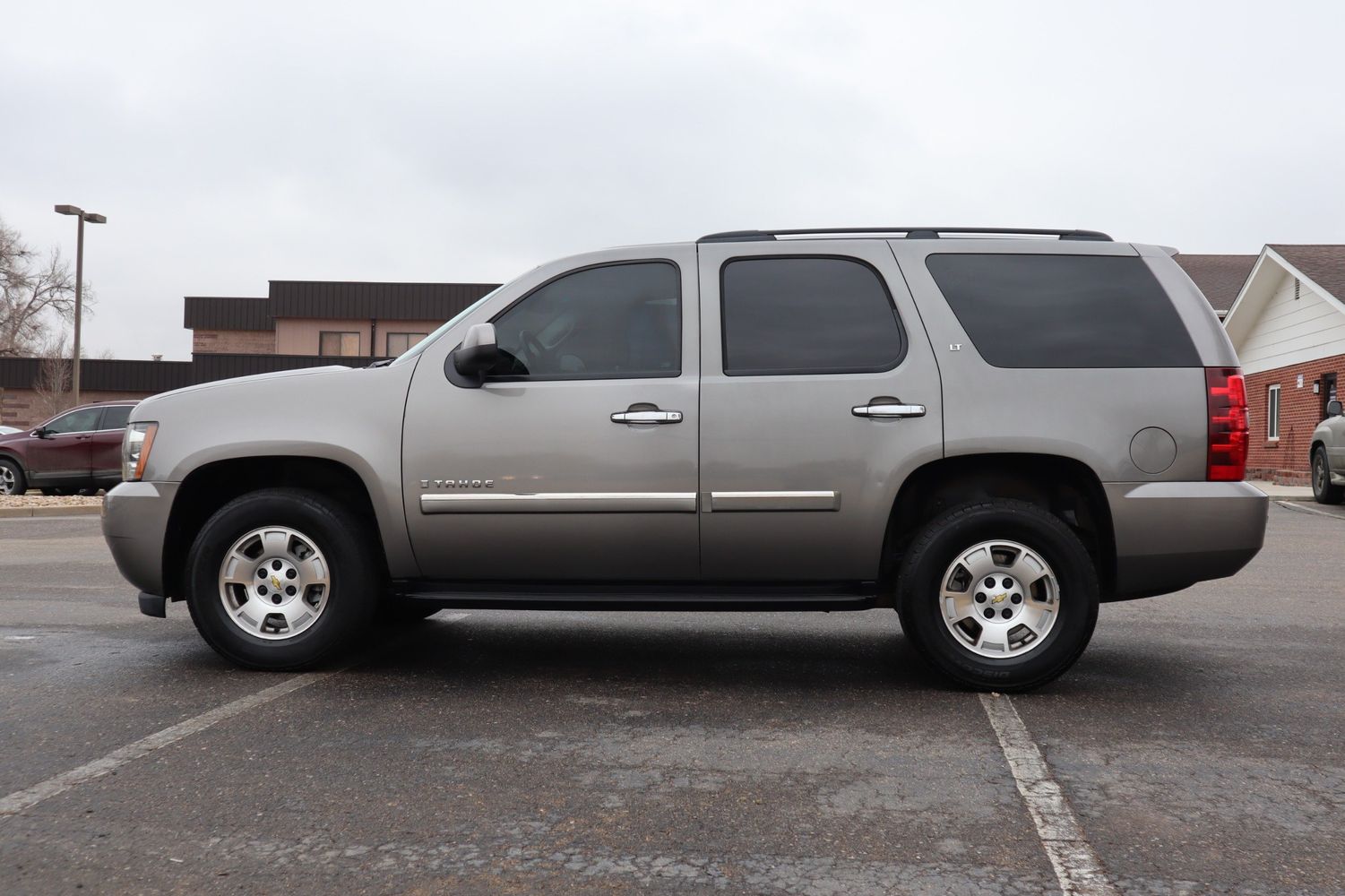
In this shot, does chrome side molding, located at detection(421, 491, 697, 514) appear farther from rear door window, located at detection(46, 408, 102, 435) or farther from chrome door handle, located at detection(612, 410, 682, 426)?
rear door window, located at detection(46, 408, 102, 435)

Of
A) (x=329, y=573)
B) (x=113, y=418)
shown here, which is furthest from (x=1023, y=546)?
(x=113, y=418)

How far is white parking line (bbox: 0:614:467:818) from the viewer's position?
11.5 feet

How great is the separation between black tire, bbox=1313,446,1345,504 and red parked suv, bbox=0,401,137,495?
63.3ft

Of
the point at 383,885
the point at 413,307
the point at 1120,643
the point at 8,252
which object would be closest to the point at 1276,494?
the point at 1120,643

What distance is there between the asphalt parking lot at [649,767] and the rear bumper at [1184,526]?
590 millimetres

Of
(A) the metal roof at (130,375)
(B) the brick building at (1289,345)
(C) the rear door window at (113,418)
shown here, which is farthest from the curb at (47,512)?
(A) the metal roof at (130,375)

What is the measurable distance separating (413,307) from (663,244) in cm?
3582

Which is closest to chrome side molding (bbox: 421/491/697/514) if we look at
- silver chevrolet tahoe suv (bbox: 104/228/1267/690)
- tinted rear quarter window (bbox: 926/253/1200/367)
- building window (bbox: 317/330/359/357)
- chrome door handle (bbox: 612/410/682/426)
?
silver chevrolet tahoe suv (bbox: 104/228/1267/690)

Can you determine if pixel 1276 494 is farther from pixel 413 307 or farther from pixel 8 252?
pixel 8 252

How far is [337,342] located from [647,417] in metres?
37.8

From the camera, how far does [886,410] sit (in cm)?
493

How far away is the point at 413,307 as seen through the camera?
131ft

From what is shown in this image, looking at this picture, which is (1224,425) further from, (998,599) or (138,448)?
(138,448)

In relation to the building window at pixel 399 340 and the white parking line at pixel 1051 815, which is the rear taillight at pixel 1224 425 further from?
the building window at pixel 399 340
